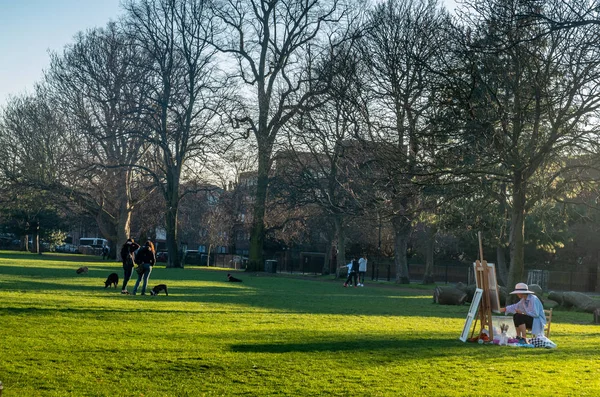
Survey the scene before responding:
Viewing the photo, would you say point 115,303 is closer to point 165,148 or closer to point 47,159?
point 165,148

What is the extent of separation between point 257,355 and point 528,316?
600 centimetres

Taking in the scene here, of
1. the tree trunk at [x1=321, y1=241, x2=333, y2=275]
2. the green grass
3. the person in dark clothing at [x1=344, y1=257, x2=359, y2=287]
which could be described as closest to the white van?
the tree trunk at [x1=321, y1=241, x2=333, y2=275]

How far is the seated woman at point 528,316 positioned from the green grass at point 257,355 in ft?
2.01

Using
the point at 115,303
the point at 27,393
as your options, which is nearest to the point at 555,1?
the point at 115,303

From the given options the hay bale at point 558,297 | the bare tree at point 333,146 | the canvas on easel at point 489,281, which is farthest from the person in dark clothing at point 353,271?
the canvas on easel at point 489,281

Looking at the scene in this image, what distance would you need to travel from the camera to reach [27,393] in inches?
340

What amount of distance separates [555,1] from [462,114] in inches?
187

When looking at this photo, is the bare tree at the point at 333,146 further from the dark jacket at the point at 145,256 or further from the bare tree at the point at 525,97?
the dark jacket at the point at 145,256

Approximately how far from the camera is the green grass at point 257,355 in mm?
9711

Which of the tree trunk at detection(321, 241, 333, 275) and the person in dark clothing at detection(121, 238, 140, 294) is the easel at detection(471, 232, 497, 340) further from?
the tree trunk at detection(321, 241, 333, 275)

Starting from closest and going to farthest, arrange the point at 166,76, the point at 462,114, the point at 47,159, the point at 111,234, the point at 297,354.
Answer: the point at 297,354
the point at 462,114
the point at 166,76
the point at 47,159
the point at 111,234

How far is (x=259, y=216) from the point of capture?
177 feet

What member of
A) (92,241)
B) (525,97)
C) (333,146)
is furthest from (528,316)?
(92,241)

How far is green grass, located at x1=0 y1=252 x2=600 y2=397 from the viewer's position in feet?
31.9
